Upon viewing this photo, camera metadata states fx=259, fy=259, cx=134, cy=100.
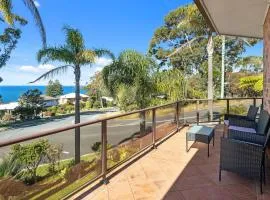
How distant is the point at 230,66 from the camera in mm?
27234

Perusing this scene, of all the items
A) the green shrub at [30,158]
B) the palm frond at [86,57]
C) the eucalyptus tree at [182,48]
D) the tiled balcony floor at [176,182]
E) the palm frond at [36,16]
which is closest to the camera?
the tiled balcony floor at [176,182]

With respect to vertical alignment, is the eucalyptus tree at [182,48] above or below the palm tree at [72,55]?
above

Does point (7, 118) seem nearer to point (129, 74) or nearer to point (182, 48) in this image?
point (182, 48)

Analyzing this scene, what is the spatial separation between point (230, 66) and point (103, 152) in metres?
26.2

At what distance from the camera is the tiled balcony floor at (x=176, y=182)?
3.07 metres

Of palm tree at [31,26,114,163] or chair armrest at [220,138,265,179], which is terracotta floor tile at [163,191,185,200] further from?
palm tree at [31,26,114,163]

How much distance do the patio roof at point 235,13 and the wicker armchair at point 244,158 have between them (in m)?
2.09

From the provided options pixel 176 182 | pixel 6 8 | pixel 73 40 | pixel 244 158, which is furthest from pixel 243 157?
pixel 73 40

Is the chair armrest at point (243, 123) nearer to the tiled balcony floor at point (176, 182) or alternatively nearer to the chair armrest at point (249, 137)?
the tiled balcony floor at point (176, 182)

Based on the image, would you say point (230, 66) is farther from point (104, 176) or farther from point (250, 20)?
point (104, 176)

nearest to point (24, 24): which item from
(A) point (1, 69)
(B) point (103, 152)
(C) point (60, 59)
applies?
(A) point (1, 69)

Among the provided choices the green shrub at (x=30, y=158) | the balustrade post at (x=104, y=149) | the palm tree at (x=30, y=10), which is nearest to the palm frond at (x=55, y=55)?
the palm tree at (x=30, y=10)

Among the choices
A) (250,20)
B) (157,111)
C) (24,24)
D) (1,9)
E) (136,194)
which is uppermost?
(24,24)

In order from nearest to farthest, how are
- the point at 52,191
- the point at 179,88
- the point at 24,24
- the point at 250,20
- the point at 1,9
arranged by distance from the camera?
the point at 52,191, the point at 250,20, the point at 1,9, the point at 179,88, the point at 24,24
